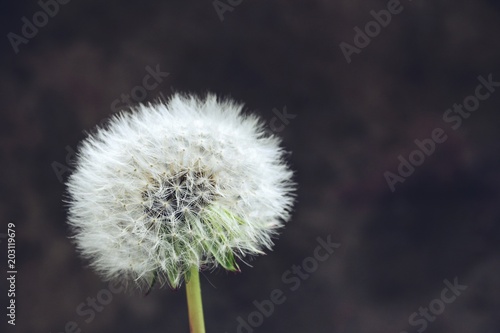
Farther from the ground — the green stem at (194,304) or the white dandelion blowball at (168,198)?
the white dandelion blowball at (168,198)

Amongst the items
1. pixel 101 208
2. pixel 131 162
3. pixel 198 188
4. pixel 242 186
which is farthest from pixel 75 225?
pixel 242 186

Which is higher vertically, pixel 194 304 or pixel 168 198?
pixel 168 198

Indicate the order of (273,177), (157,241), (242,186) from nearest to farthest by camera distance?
(157,241) → (242,186) → (273,177)

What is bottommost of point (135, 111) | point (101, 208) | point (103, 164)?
point (101, 208)

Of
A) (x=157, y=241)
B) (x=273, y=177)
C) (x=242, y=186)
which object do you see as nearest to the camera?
(x=157, y=241)

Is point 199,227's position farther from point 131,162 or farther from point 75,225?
Result: point 75,225

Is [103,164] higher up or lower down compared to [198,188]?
higher up
